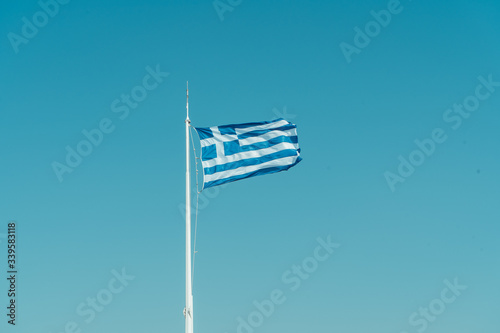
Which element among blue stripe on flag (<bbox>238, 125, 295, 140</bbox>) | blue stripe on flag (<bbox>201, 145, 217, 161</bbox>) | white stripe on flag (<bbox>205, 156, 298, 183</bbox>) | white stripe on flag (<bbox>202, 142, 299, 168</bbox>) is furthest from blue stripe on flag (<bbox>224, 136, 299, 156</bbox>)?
white stripe on flag (<bbox>205, 156, 298, 183</bbox>)

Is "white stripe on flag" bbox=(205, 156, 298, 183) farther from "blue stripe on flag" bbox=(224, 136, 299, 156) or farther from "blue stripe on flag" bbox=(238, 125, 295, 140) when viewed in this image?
"blue stripe on flag" bbox=(238, 125, 295, 140)

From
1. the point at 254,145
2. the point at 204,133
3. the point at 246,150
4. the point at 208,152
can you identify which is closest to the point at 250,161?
the point at 246,150

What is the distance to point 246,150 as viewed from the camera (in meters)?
28.8

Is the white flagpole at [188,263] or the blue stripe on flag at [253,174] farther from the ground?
the blue stripe on flag at [253,174]

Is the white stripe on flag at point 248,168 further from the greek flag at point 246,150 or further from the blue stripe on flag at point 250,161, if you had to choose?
the blue stripe on flag at point 250,161

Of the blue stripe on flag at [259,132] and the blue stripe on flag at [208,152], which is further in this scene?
the blue stripe on flag at [259,132]

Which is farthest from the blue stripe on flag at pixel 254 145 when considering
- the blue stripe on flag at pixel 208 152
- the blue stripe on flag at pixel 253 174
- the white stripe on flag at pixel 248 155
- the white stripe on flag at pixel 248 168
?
the blue stripe on flag at pixel 253 174

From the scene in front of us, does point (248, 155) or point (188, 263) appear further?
point (248, 155)

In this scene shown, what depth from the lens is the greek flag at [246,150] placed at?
92.2 ft

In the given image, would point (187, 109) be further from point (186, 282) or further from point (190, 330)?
point (190, 330)

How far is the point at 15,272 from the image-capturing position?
35.8 m

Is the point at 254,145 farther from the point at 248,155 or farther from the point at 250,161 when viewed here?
the point at 250,161

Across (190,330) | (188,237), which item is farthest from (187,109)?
(190,330)

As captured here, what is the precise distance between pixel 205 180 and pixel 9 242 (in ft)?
45.8
